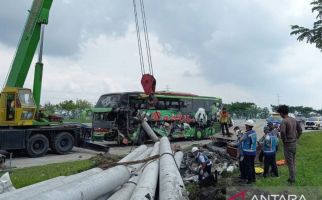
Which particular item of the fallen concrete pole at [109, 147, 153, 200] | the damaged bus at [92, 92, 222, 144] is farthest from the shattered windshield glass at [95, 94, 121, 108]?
the fallen concrete pole at [109, 147, 153, 200]

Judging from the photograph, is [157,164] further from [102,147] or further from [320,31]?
[320,31]

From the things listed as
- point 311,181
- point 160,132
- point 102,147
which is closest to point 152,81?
point 311,181

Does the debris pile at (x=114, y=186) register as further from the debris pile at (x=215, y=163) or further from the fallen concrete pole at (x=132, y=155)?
the debris pile at (x=215, y=163)

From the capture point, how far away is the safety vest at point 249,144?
11.1 meters

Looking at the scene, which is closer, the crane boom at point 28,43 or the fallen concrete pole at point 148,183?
the fallen concrete pole at point 148,183

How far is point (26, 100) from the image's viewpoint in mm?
17875

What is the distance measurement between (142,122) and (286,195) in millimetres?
13081

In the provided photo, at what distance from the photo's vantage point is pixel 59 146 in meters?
19.4

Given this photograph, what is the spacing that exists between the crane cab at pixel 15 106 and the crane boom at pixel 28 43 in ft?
1.67

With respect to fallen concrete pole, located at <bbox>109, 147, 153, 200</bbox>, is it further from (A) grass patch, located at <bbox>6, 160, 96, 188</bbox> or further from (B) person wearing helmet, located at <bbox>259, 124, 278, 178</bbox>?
(B) person wearing helmet, located at <bbox>259, 124, 278, 178</bbox>

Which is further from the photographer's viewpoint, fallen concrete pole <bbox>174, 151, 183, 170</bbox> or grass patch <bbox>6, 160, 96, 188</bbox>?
fallen concrete pole <bbox>174, 151, 183, 170</bbox>

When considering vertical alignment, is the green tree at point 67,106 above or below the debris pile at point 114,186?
above

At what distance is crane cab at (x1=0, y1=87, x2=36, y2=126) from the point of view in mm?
17609

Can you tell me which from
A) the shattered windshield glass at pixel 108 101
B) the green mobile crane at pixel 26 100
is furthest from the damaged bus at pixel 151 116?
the green mobile crane at pixel 26 100
